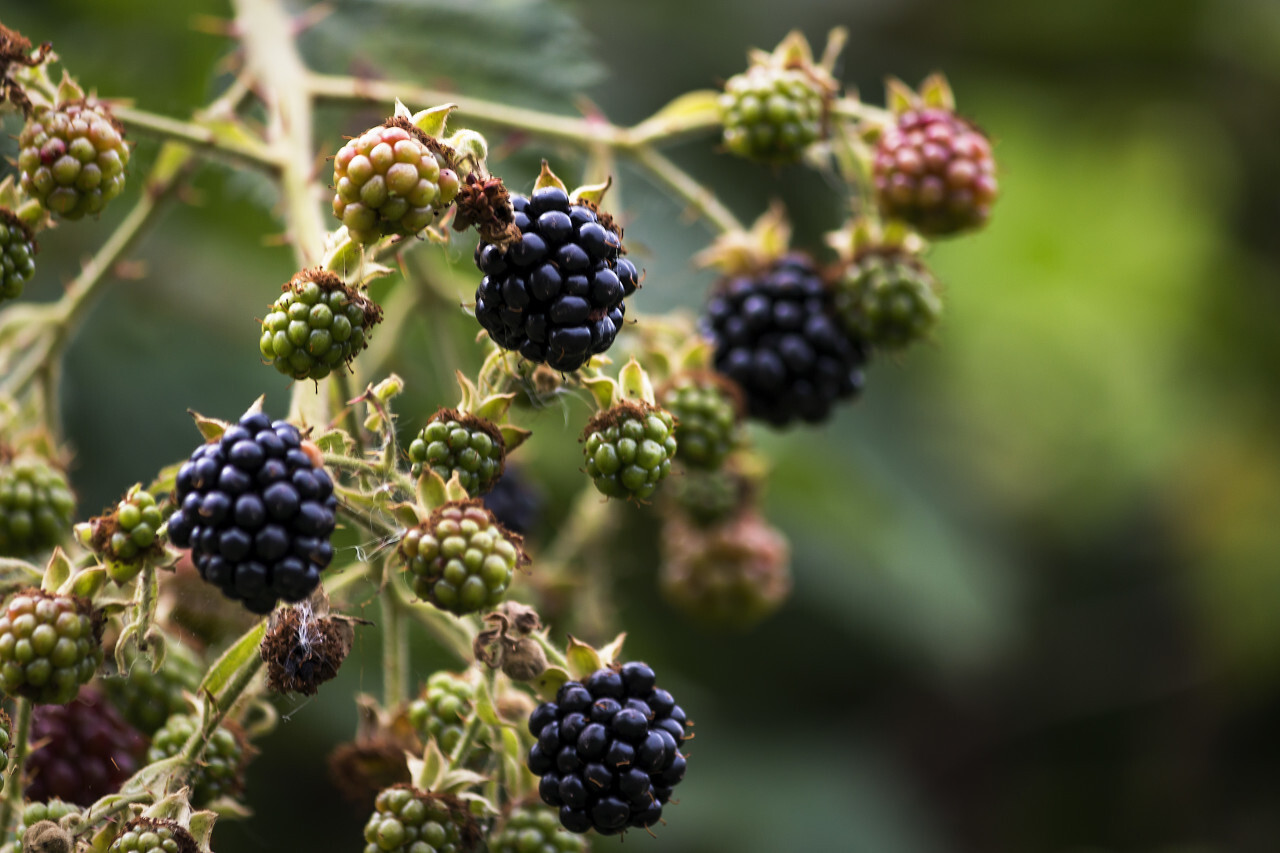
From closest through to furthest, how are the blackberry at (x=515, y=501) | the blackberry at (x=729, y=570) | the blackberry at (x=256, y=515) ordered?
the blackberry at (x=256, y=515), the blackberry at (x=515, y=501), the blackberry at (x=729, y=570)

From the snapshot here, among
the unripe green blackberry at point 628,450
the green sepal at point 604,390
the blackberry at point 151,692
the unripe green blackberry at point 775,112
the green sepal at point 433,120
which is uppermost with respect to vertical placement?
the unripe green blackberry at point 775,112

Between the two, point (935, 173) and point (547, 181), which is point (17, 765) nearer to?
point (547, 181)

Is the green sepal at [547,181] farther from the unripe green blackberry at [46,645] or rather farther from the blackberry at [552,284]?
the unripe green blackberry at [46,645]

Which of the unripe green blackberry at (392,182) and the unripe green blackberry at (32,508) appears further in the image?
the unripe green blackberry at (32,508)

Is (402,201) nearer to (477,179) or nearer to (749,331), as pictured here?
(477,179)

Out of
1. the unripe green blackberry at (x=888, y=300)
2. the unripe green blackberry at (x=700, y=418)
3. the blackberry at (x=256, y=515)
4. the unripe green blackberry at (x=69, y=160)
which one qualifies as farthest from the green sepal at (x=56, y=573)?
the unripe green blackberry at (x=888, y=300)

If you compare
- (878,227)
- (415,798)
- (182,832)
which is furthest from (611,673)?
(878,227)

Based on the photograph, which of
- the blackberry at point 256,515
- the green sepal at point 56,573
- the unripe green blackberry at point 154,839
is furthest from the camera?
the green sepal at point 56,573

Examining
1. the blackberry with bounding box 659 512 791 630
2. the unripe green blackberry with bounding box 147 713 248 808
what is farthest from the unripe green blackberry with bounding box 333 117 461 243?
the blackberry with bounding box 659 512 791 630
